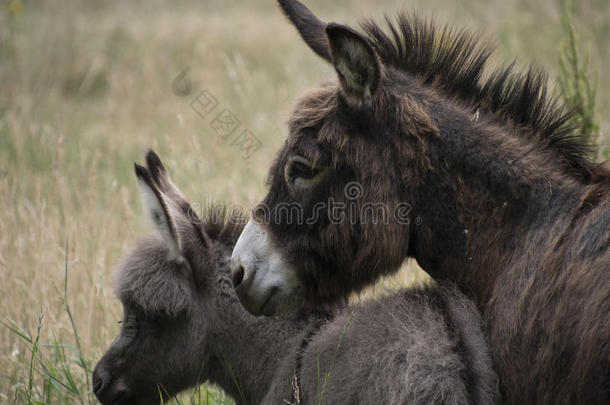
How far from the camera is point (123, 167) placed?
9375 mm

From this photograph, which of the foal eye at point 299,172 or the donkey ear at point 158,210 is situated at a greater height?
the foal eye at point 299,172

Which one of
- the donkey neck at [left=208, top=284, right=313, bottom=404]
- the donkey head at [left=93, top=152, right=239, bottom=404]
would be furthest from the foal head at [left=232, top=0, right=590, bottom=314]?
the donkey head at [left=93, top=152, right=239, bottom=404]

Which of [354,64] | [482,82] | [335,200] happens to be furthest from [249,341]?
[482,82]

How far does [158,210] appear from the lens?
3799 mm

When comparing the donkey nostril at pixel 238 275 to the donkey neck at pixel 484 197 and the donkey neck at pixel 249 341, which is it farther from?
the donkey neck at pixel 484 197

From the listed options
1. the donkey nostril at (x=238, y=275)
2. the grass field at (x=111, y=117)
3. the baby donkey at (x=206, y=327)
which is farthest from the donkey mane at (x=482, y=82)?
the donkey nostril at (x=238, y=275)

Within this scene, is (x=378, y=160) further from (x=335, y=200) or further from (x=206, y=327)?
(x=206, y=327)

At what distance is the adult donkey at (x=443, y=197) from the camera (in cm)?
317

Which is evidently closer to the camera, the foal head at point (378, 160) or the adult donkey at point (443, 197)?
the adult donkey at point (443, 197)

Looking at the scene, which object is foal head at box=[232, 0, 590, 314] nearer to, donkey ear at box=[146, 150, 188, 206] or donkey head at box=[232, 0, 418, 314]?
donkey head at box=[232, 0, 418, 314]

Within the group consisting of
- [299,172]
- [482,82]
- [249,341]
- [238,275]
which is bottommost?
[249,341]

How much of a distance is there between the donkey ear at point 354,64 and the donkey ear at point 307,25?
0.51 m

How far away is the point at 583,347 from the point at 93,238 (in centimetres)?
426

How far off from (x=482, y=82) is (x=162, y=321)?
2.16 metres
